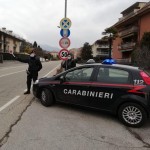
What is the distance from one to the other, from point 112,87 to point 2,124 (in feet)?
8.75

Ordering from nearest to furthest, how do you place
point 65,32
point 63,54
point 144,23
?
point 65,32 → point 63,54 → point 144,23

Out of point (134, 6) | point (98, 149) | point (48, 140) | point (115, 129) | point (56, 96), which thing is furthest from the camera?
point (134, 6)

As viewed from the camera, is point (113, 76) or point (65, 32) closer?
point (113, 76)

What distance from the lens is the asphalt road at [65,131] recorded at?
3859mm

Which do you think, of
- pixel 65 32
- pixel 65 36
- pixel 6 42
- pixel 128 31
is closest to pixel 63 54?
pixel 65 36

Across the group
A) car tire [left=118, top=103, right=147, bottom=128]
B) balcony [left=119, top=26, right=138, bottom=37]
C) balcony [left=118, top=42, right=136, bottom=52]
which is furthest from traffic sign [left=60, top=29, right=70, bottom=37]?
balcony [left=119, top=26, right=138, bottom=37]

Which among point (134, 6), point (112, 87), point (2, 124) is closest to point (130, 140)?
point (112, 87)

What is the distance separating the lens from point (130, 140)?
13.7 feet

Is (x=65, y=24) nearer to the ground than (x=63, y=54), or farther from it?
farther from it

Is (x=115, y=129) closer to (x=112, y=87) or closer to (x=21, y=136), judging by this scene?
(x=112, y=87)

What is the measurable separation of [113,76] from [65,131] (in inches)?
72.8

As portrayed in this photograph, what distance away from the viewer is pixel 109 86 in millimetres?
5258

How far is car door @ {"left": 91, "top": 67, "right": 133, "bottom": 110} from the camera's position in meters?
5.12

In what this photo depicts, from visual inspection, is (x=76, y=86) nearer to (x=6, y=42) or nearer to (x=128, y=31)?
(x=128, y=31)
